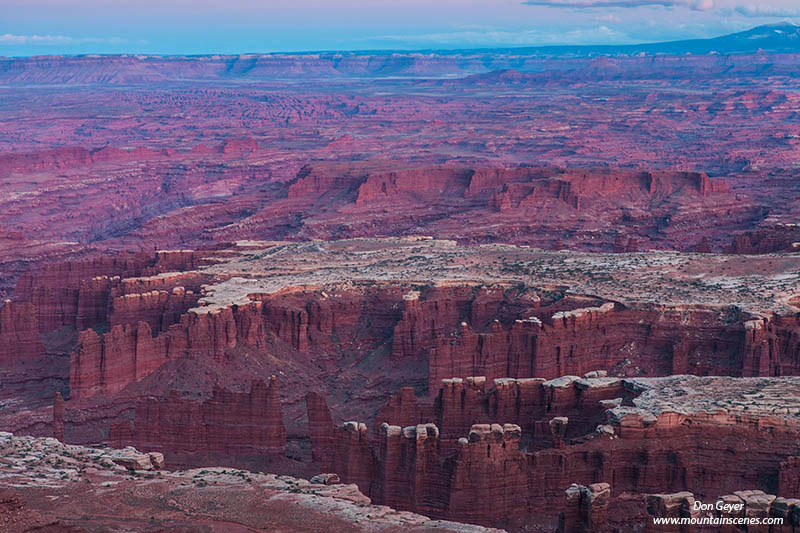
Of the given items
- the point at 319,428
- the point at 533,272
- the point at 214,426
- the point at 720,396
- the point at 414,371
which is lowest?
the point at 414,371

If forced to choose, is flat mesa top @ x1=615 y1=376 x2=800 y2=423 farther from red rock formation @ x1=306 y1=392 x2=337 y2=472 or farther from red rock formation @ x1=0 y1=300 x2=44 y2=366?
red rock formation @ x1=0 y1=300 x2=44 y2=366

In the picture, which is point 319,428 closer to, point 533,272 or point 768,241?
point 533,272

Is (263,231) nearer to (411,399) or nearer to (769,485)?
(411,399)

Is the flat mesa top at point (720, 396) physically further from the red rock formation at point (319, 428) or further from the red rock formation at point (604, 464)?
the red rock formation at point (319, 428)

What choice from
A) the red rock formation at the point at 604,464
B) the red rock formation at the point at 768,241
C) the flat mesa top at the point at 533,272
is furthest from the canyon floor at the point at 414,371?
the red rock formation at the point at 768,241

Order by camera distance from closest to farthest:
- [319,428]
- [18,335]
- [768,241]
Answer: [319,428], [18,335], [768,241]

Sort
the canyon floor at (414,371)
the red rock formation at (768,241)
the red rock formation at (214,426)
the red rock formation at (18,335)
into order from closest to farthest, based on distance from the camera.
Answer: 1. the canyon floor at (414,371)
2. the red rock formation at (214,426)
3. the red rock formation at (18,335)
4. the red rock formation at (768,241)

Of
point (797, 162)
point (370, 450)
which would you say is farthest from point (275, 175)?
point (370, 450)

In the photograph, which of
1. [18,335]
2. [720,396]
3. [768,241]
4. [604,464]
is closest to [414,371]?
[720,396]
